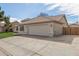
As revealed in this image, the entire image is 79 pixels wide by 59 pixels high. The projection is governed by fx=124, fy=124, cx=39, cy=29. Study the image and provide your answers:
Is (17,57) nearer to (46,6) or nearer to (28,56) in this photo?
(28,56)

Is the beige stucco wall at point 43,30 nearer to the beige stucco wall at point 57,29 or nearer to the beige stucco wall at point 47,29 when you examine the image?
the beige stucco wall at point 47,29

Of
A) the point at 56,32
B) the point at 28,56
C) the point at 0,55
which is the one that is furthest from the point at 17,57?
the point at 56,32

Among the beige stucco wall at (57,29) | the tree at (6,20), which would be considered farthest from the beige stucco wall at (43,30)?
the tree at (6,20)

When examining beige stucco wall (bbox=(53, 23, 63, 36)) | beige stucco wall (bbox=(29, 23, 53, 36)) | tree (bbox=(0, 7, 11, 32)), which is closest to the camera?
tree (bbox=(0, 7, 11, 32))

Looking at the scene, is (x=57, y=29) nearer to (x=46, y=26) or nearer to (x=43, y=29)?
(x=46, y=26)

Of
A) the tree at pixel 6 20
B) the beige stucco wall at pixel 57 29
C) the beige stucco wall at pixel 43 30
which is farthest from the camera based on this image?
the beige stucco wall at pixel 57 29

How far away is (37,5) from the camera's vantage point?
186 inches

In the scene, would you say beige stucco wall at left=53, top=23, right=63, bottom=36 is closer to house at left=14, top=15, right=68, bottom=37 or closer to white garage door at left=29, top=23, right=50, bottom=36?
house at left=14, top=15, right=68, bottom=37

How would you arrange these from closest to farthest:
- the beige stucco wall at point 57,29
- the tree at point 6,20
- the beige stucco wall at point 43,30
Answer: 1. the tree at point 6,20
2. the beige stucco wall at point 43,30
3. the beige stucco wall at point 57,29

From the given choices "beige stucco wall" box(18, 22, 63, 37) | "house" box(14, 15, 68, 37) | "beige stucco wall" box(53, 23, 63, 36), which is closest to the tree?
"house" box(14, 15, 68, 37)

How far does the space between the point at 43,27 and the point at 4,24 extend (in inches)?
93.4

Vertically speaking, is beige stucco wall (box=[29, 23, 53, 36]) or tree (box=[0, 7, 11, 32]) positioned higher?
tree (box=[0, 7, 11, 32])

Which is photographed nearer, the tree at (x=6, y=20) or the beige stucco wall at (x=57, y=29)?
the tree at (x=6, y=20)

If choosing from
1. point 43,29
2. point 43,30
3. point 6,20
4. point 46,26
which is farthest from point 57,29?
point 6,20
